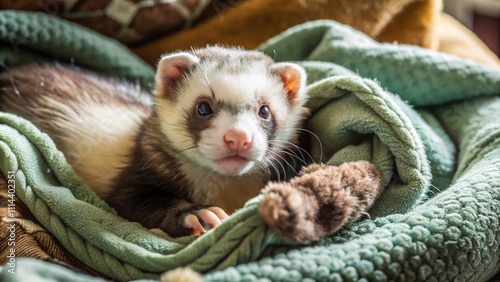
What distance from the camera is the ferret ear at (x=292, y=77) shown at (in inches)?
46.2

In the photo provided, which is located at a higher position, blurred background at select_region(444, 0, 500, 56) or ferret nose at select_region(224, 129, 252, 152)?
ferret nose at select_region(224, 129, 252, 152)

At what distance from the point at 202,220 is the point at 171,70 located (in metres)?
0.33

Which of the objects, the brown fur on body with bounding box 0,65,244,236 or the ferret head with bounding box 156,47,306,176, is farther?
the brown fur on body with bounding box 0,65,244,236

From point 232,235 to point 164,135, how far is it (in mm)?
431

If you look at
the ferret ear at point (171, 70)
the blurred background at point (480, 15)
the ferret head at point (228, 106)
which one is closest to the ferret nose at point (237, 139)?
the ferret head at point (228, 106)

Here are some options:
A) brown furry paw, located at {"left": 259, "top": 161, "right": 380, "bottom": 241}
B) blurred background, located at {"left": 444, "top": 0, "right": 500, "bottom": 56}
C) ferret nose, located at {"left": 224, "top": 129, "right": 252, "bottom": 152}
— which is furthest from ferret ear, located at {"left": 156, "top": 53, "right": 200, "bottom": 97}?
blurred background, located at {"left": 444, "top": 0, "right": 500, "bottom": 56}

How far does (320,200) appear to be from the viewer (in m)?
0.80

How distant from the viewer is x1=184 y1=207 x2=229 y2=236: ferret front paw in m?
0.98

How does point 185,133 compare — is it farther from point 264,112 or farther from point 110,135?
point 110,135

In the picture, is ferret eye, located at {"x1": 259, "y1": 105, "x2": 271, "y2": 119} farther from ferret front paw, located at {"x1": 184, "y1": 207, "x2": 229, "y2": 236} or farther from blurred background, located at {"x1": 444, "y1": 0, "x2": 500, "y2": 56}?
blurred background, located at {"x1": 444, "y1": 0, "x2": 500, "y2": 56}

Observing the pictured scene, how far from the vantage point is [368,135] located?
1.08 meters

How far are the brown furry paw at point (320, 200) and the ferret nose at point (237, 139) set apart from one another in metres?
0.11

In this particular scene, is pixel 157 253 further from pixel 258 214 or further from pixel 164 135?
pixel 164 135

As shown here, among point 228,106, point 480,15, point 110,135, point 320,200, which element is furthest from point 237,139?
point 480,15
